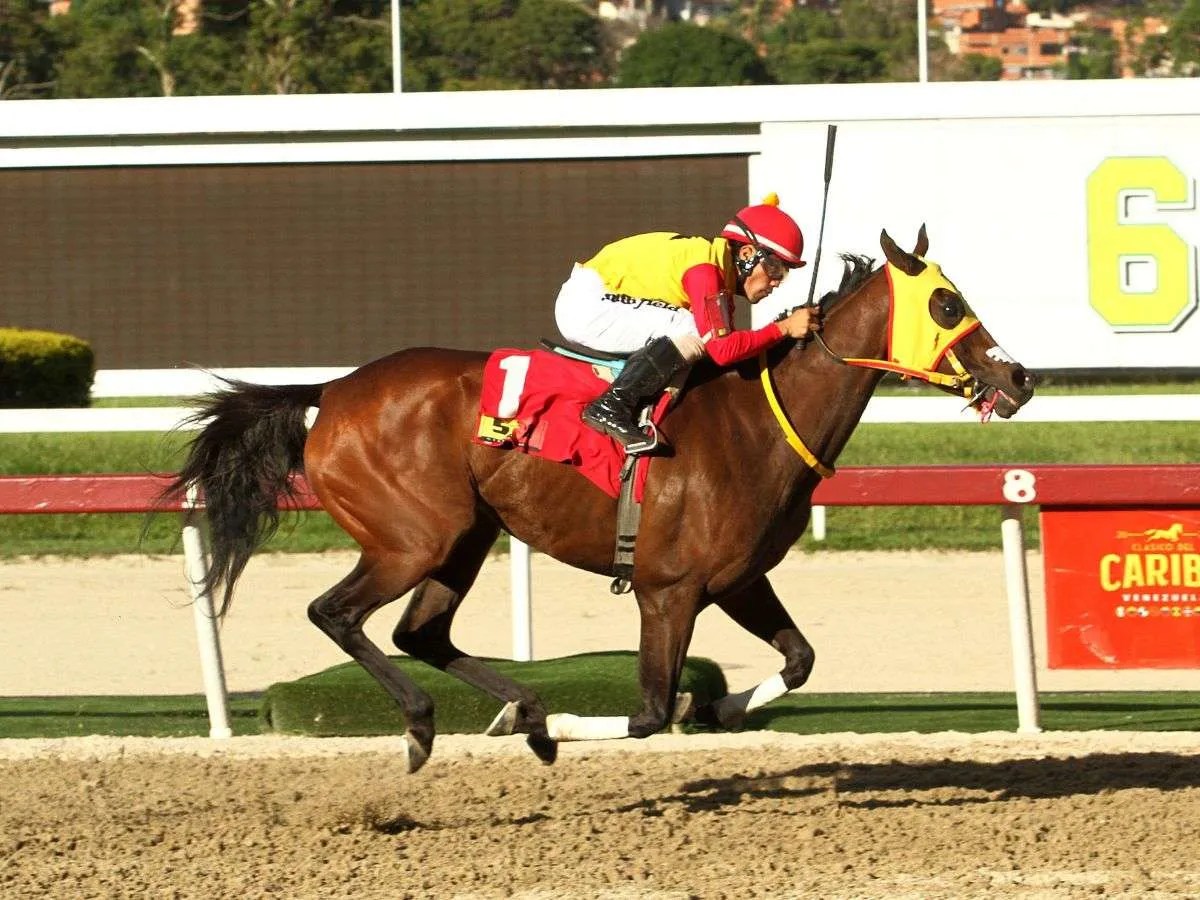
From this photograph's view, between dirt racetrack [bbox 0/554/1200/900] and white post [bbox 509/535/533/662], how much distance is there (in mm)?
567

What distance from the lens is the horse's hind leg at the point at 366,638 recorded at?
523cm

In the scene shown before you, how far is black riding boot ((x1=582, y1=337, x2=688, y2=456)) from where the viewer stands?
4.96 metres

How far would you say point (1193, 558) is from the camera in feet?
20.3

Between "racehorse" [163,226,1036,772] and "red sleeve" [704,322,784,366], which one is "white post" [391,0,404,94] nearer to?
"racehorse" [163,226,1036,772]

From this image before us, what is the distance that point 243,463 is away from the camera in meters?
5.52

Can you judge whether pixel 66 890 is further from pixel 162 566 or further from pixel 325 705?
pixel 162 566

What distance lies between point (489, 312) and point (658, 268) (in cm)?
1302

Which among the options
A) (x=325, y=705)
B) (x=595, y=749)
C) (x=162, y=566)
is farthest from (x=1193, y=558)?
(x=162, y=566)

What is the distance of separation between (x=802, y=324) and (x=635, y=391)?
49cm

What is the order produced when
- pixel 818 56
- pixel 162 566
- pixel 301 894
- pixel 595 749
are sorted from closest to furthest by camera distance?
pixel 301 894
pixel 595 749
pixel 162 566
pixel 818 56

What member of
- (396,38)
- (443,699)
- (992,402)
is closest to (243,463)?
(443,699)

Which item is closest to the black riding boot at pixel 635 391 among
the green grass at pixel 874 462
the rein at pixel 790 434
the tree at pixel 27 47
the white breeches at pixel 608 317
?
the white breeches at pixel 608 317

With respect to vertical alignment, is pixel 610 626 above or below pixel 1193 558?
below

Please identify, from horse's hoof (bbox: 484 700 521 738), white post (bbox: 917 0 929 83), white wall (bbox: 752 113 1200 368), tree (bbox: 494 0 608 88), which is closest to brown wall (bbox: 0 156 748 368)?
white wall (bbox: 752 113 1200 368)
